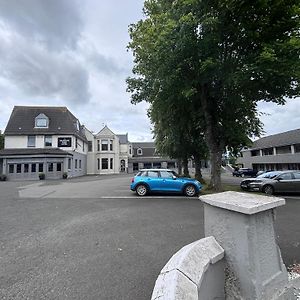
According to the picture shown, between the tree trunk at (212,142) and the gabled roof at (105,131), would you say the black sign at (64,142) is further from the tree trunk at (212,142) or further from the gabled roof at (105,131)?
the tree trunk at (212,142)

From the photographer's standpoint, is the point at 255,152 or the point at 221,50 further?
the point at 255,152

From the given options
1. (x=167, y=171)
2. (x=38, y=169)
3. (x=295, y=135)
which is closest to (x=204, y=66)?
(x=167, y=171)

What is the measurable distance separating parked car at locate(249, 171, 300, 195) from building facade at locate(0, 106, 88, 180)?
2703 cm

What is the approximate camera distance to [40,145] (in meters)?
36.9

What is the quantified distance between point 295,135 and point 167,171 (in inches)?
1268

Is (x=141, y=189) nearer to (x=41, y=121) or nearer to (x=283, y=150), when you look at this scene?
(x=41, y=121)

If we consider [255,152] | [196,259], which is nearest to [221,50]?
[196,259]

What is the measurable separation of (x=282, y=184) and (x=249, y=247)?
15.6 m

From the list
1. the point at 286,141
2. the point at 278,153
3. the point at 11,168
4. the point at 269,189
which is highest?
the point at 286,141

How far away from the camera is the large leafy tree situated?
1134cm

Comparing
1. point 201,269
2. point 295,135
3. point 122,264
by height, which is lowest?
point 122,264

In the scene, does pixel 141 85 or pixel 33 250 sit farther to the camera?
pixel 141 85

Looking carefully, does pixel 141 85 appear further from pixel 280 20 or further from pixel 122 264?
pixel 122 264

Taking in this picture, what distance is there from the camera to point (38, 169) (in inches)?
1313
